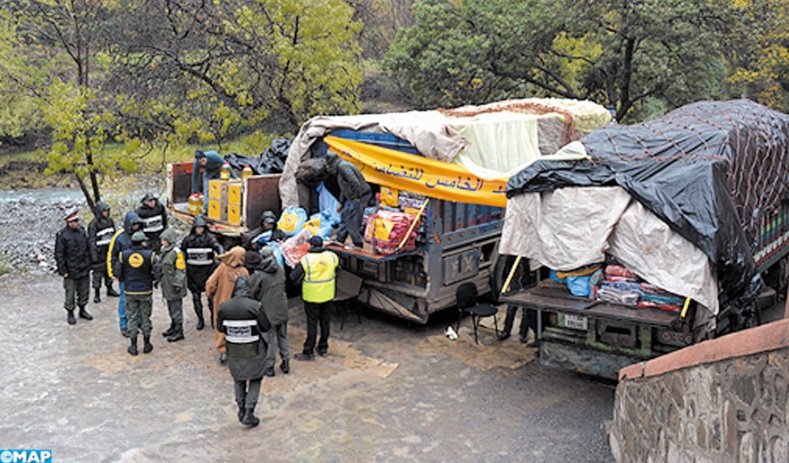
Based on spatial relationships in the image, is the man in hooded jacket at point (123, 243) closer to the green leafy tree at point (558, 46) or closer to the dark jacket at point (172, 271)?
the dark jacket at point (172, 271)

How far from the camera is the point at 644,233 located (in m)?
7.43

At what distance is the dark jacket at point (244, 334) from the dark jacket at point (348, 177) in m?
3.26

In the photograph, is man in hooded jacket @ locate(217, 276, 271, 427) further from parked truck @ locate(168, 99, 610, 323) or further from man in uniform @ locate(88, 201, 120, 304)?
man in uniform @ locate(88, 201, 120, 304)

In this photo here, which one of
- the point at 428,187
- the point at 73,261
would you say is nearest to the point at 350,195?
the point at 428,187

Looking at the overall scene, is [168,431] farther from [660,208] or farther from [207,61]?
[207,61]

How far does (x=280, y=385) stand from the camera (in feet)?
28.7

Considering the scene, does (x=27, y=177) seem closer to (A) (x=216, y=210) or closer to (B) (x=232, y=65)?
(B) (x=232, y=65)

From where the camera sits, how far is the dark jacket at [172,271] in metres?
9.88

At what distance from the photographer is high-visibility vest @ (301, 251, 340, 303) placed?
923cm

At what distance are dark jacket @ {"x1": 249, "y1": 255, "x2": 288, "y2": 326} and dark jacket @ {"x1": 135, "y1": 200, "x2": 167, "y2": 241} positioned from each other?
126 inches

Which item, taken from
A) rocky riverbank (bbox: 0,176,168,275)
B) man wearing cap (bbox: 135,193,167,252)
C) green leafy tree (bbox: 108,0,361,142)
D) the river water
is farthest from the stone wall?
the river water

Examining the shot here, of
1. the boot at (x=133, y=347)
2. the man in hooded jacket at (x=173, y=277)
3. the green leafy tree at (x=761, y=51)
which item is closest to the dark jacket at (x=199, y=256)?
the man in hooded jacket at (x=173, y=277)

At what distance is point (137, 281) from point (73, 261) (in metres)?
1.73

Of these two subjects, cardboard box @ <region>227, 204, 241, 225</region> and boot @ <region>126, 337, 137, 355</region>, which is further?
cardboard box @ <region>227, 204, 241, 225</region>
